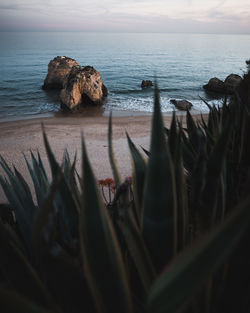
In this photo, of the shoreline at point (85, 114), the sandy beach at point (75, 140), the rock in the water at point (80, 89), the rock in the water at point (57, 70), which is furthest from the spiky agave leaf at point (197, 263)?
the rock in the water at point (57, 70)

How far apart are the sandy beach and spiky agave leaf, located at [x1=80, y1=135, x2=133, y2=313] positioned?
4.63 metres

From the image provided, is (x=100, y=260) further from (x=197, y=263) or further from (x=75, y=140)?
(x=75, y=140)

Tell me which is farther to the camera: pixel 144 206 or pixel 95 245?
pixel 144 206

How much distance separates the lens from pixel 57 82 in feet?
71.6

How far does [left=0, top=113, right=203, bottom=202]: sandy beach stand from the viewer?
626 centimetres

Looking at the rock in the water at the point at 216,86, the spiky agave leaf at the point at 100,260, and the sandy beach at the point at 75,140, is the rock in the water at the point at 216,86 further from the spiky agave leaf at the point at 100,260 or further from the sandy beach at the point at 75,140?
the spiky agave leaf at the point at 100,260

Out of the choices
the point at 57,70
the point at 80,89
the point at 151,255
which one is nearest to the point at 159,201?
the point at 151,255

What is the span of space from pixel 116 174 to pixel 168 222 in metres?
0.50

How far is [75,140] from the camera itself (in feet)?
29.0

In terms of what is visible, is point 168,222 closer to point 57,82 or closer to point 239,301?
point 239,301

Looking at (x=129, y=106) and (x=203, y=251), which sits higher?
(x=203, y=251)

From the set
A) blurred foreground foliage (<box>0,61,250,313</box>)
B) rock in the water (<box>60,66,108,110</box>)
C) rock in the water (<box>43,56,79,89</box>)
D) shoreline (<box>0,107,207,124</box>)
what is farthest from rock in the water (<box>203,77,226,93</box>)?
blurred foreground foliage (<box>0,61,250,313</box>)

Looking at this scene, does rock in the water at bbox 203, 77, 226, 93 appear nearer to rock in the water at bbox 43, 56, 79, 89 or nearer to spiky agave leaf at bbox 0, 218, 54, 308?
rock in the water at bbox 43, 56, 79, 89

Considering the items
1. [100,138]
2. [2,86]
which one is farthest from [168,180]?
[2,86]
